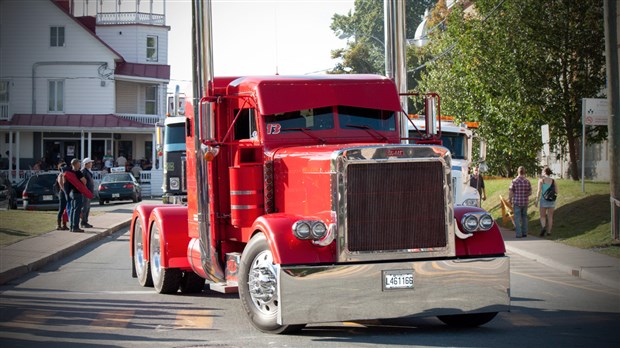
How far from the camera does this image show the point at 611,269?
18.0 metres

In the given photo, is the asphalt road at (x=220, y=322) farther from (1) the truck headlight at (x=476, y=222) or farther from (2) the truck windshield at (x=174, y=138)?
(2) the truck windshield at (x=174, y=138)

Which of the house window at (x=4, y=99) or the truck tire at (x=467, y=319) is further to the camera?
the house window at (x=4, y=99)

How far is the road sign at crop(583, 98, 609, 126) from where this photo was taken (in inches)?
942

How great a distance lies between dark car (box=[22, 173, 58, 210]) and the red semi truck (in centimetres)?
2920

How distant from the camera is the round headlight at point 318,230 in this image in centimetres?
1021

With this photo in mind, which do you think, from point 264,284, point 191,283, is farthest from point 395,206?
point 191,283

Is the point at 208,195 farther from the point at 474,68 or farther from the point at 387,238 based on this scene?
the point at 474,68

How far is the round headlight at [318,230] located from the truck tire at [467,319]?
195 centimetres

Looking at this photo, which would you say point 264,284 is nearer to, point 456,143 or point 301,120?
point 301,120

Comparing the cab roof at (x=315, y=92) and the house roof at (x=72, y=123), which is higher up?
the house roof at (x=72, y=123)

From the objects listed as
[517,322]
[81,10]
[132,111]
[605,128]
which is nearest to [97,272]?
[517,322]

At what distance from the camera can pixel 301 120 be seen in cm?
1207

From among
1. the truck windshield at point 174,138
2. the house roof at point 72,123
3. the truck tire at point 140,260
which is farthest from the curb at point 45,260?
the house roof at point 72,123

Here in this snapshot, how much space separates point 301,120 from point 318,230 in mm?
2199
